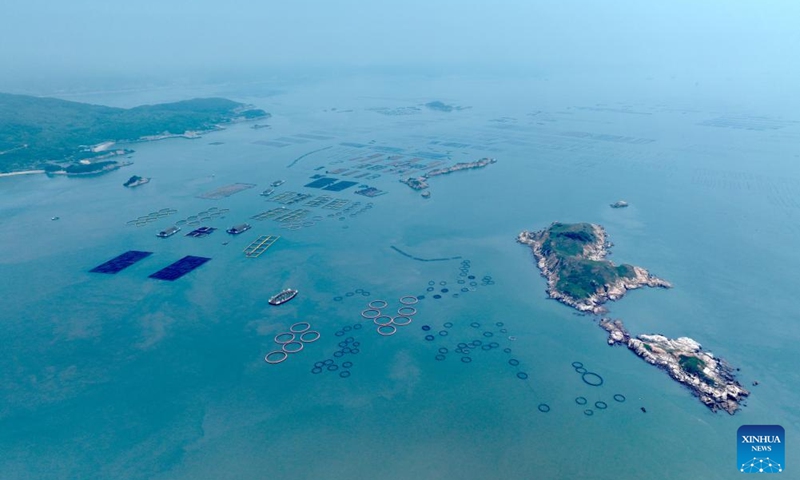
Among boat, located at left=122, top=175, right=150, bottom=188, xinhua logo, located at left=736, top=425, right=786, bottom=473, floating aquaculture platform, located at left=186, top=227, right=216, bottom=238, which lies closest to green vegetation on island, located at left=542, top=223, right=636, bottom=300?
xinhua logo, located at left=736, top=425, right=786, bottom=473

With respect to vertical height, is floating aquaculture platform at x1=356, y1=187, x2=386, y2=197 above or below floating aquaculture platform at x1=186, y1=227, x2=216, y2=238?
above

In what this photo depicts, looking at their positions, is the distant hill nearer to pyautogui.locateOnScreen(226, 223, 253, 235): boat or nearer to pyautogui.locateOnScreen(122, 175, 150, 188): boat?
pyautogui.locateOnScreen(122, 175, 150, 188): boat

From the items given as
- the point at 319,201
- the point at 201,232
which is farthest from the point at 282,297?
the point at 319,201

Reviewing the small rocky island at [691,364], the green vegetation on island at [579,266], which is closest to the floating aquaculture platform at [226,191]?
the green vegetation on island at [579,266]

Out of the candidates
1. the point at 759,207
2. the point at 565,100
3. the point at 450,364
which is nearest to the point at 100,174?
the point at 450,364

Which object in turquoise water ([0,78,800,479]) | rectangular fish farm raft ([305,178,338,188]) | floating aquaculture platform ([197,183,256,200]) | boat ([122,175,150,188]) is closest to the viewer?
turquoise water ([0,78,800,479])

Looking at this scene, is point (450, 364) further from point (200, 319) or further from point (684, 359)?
point (200, 319)
